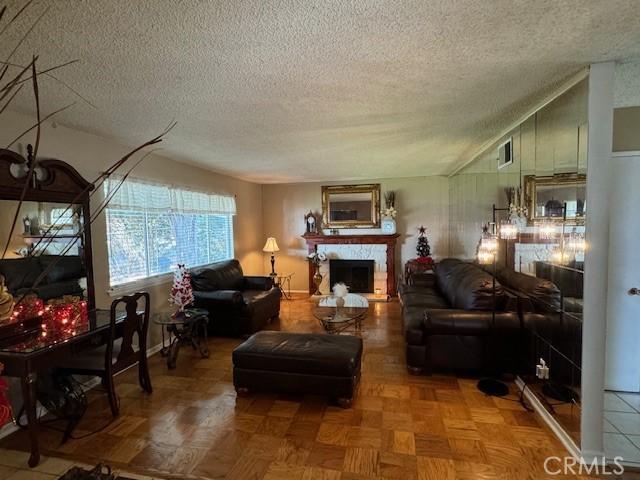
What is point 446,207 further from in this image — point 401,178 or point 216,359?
point 216,359

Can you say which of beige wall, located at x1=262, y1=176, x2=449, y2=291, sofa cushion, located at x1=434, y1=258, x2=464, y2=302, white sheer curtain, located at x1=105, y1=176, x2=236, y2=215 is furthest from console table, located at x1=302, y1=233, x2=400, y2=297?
white sheer curtain, located at x1=105, y1=176, x2=236, y2=215

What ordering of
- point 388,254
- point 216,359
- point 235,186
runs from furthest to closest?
point 388,254, point 235,186, point 216,359

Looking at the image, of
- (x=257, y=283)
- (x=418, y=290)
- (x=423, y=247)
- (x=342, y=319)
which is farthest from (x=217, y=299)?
(x=423, y=247)

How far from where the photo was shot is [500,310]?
296cm

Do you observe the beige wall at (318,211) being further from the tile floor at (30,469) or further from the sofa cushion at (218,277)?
the tile floor at (30,469)

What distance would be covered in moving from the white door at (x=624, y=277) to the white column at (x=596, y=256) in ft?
3.11

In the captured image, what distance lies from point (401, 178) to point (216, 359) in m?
4.37

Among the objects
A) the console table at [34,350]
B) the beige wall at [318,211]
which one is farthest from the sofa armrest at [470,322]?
the beige wall at [318,211]

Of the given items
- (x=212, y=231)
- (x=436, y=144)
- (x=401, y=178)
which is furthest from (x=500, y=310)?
(x=212, y=231)

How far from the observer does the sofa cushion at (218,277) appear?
14.0 feet

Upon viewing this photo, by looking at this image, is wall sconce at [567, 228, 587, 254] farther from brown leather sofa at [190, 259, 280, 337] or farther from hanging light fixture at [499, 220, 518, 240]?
brown leather sofa at [190, 259, 280, 337]

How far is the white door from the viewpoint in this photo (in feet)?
8.45

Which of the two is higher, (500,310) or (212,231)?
(212,231)

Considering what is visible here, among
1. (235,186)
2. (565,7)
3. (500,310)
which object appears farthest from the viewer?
(235,186)
